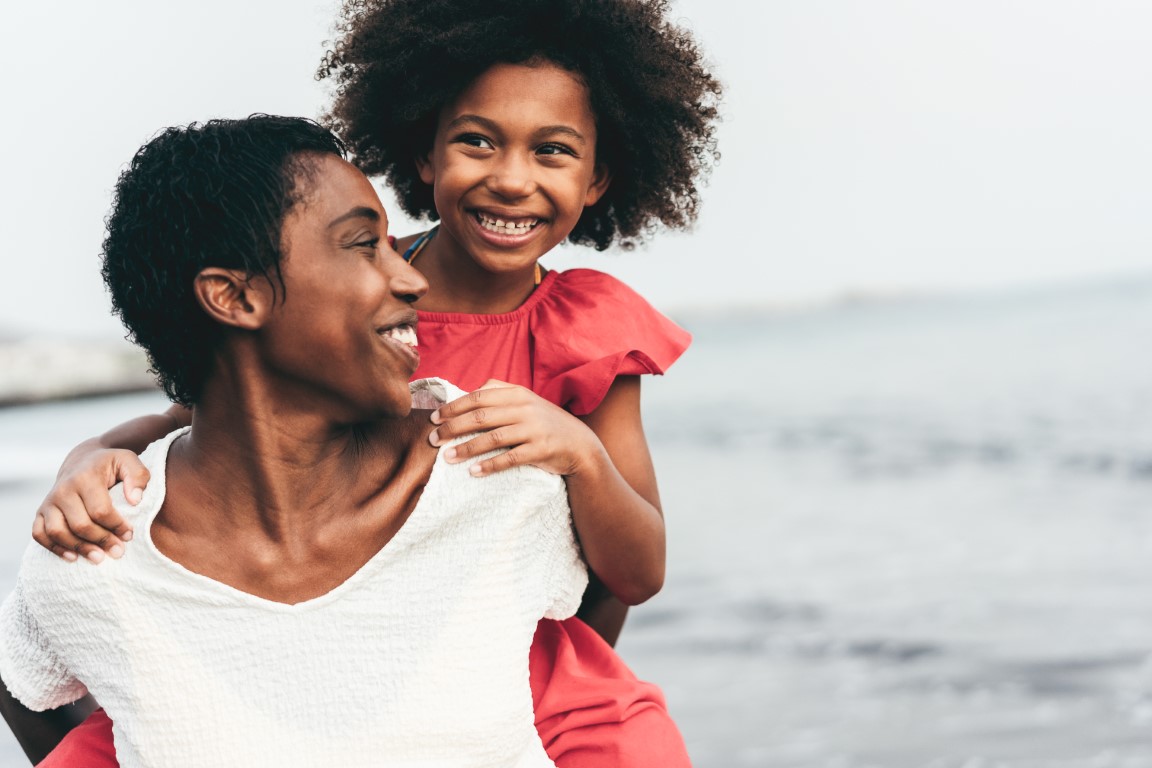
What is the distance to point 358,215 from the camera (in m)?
1.91

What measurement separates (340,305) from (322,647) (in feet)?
1.68

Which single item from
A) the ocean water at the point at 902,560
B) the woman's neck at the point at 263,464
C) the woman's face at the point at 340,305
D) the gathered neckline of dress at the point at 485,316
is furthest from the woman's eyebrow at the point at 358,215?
the ocean water at the point at 902,560

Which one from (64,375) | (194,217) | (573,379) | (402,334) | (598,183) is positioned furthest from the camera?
(64,375)

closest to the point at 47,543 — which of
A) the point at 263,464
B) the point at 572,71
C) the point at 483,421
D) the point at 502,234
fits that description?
the point at 263,464

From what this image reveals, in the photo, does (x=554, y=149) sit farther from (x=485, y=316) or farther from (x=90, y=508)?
(x=90, y=508)

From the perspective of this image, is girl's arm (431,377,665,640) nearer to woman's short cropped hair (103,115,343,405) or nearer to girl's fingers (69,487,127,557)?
woman's short cropped hair (103,115,343,405)

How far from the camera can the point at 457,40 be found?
2674 mm

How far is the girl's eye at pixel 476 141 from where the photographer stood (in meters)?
2.65

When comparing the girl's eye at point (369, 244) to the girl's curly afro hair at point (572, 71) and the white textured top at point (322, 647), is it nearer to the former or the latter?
the white textured top at point (322, 647)

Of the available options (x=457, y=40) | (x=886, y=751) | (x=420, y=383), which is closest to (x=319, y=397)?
(x=420, y=383)

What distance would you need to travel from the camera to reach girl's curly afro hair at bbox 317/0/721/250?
2.70 metres

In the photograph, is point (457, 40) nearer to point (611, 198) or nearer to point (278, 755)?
point (611, 198)

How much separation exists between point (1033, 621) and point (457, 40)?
368 centimetres

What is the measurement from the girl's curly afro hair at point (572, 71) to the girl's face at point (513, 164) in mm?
61
